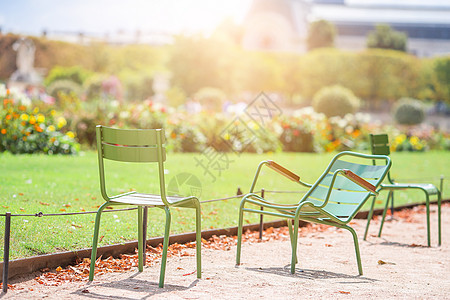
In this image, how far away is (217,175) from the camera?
30.4 ft

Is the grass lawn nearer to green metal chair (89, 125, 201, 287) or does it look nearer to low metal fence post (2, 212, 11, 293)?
low metal fence post (2, 212, 11, 293)

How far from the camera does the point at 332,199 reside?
5.05 metres

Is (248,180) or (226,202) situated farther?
(248,180)

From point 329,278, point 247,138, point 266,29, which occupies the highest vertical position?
point 266,29

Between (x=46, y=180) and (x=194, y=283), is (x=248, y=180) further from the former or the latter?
(x=194, y=283)

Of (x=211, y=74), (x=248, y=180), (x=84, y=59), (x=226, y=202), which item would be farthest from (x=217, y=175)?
(x=84, y=59)

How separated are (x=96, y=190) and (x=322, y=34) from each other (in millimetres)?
51887

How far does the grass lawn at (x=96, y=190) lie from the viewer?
15.9ft

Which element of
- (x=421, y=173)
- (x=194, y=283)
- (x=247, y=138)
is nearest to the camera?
(x=194, y=283)

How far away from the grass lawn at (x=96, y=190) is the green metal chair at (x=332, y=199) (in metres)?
1.17

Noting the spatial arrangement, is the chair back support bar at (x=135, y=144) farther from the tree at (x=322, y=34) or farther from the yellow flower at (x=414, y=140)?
the tree at (x=322, y=34)

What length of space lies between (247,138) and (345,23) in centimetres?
6034

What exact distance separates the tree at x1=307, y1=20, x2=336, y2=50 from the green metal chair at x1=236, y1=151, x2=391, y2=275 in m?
52.7

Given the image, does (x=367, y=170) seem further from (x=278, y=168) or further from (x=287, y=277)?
(x=287, y=277)
